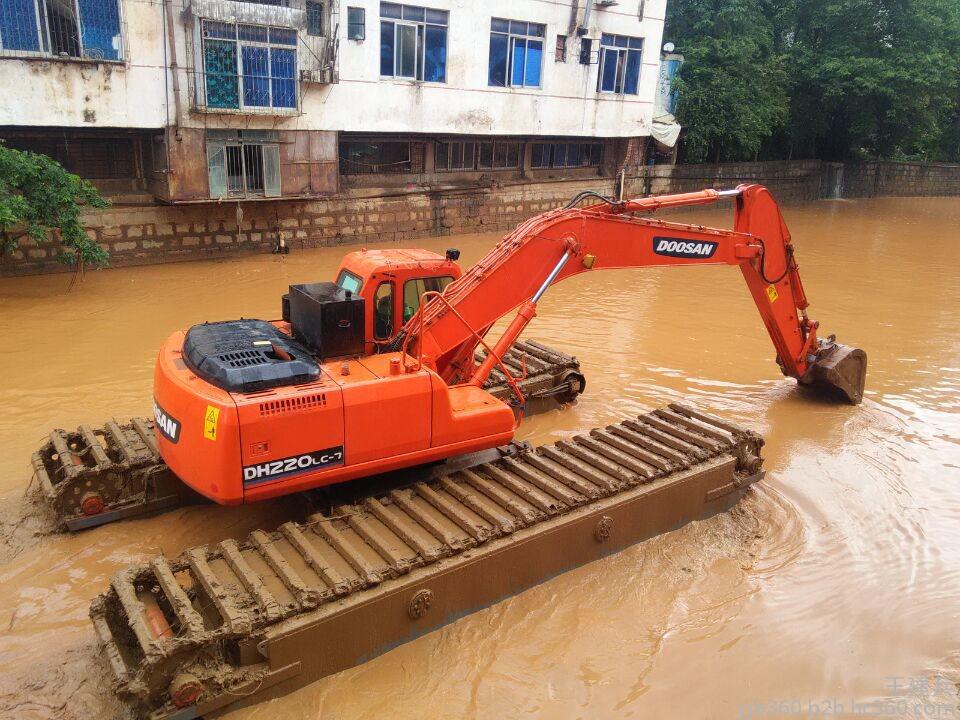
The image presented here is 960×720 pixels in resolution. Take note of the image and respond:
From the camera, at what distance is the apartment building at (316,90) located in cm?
1305

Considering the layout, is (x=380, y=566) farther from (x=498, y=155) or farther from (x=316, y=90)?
(x=498, y=155)

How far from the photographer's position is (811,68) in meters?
26.8

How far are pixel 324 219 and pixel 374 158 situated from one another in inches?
96.0

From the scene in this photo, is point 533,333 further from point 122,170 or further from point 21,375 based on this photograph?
point 122,170

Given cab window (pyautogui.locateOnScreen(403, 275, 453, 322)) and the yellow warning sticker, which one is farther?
cab window (pyautogui.locateOnScreen(403, 275, 453, 322))

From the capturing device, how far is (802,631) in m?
5.34

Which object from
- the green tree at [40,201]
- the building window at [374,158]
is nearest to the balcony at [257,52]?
the building window at [374,158]

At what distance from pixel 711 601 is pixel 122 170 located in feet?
46.5

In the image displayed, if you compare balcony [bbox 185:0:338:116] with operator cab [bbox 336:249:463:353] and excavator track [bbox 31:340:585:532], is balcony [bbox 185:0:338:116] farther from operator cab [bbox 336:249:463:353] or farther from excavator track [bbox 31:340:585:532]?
operator cab [bbox 336:249:463:353]

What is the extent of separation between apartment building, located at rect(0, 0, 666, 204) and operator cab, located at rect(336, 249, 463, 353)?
9702mm

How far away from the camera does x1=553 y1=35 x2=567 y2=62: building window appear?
1943cm

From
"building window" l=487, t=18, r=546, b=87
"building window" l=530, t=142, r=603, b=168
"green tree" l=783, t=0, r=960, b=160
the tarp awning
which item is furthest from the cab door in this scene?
"green tree" l=783, t=0, r=960, b=160

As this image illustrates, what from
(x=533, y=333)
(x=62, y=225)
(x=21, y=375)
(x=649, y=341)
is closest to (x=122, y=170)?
(x=62, y=225)

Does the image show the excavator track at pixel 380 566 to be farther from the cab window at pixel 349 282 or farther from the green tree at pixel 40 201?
the green tree at pixel 40 201
